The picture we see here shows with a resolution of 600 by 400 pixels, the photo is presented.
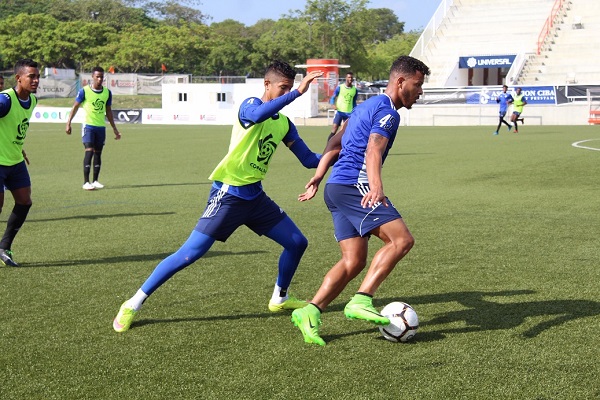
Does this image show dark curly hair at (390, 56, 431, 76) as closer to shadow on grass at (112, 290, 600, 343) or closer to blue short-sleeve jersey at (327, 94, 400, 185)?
blue short-sleeve jersey at (327, 94, 400, 185)

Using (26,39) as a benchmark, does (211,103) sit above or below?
below

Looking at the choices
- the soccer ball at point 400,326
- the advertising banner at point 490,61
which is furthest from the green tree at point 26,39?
the soccer ball at point 400,326

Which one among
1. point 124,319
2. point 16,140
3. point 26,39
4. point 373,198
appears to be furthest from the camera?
point 26,39

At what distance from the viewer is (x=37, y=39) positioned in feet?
253

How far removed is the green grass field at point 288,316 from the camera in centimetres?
466

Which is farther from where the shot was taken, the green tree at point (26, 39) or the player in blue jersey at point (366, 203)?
the green tree at point (26, 39)

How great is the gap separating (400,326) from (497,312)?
1.18 m

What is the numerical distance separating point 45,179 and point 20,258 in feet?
31.8

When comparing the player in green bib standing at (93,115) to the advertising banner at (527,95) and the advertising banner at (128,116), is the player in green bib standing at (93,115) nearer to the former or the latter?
the advertising banner at (527,95)

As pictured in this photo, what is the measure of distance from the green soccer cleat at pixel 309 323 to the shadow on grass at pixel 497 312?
73 centimetres

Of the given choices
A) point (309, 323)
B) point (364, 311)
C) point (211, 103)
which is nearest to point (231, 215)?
point (309, 323)

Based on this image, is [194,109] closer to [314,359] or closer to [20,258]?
[20,258]

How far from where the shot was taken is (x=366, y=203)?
5293mm

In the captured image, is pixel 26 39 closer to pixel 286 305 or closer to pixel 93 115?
pixel 93 115
